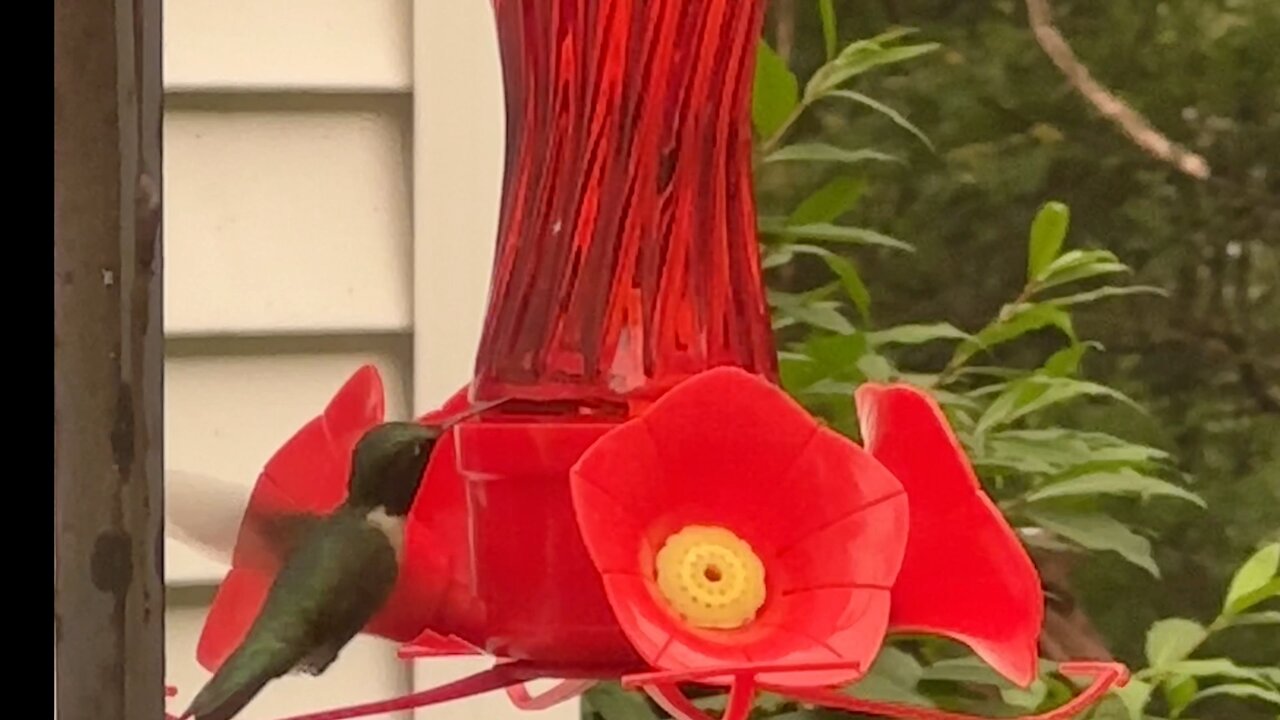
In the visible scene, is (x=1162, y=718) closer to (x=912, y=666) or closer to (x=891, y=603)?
(x=912, y=666)

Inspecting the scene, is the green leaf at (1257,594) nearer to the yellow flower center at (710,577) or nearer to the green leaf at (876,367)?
the green leaf at (876,367)

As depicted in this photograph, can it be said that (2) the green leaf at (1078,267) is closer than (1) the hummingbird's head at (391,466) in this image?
No

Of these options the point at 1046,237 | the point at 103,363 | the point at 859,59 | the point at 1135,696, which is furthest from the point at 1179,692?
the point at 103,363

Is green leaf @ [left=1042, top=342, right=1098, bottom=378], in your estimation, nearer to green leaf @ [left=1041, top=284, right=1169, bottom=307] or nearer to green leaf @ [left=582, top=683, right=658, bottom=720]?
green leaf @ [left=1041, top=284, right=1169, bottom=307]

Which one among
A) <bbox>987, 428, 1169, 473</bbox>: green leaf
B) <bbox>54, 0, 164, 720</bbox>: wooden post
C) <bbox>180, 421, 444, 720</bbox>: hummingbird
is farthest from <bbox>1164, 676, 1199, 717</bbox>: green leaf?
<bbox>54, 0, 164, 720</bbox>: wooden post

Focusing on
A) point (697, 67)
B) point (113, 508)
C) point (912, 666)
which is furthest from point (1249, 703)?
point (113, 508)

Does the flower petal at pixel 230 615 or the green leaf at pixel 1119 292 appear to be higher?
→ the green leaf at pixel 1119 292

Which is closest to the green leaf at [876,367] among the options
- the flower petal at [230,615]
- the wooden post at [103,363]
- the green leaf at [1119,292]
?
the green leaf at [1119,292]
